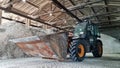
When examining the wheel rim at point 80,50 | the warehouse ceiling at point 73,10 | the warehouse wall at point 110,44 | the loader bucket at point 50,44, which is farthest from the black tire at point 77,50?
the warehouse wall at point 110,44

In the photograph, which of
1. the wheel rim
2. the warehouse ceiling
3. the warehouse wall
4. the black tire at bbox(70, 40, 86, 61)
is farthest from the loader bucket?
the warehouse wall

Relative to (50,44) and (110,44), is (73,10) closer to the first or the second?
(50,44)

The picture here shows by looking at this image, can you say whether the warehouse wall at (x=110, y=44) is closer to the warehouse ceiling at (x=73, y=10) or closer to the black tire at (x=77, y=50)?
the warehouse ceiling at (x=73, y=10)

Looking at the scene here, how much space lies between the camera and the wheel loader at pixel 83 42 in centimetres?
574

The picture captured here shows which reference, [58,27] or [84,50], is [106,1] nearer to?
[84,50]

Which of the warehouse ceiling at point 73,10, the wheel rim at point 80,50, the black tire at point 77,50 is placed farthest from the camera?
the warehouse ceiling at point 73,10

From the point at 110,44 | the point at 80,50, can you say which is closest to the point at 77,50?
the point at 80,50

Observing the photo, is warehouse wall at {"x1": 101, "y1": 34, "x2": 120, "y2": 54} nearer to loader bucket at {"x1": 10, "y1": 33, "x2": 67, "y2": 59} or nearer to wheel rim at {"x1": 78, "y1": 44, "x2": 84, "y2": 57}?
wheel rim at {"x1": 78, "y1": 44, "x2": 84, "y2": 57}

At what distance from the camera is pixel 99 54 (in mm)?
7965

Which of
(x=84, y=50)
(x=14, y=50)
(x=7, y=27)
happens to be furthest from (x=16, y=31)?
(x=84, y=50)

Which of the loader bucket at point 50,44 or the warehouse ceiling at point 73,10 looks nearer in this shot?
the loader bucket at point 50,44

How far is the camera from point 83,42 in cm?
629

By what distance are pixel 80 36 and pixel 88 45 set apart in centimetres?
51

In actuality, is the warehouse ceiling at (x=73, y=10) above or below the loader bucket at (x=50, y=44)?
above
